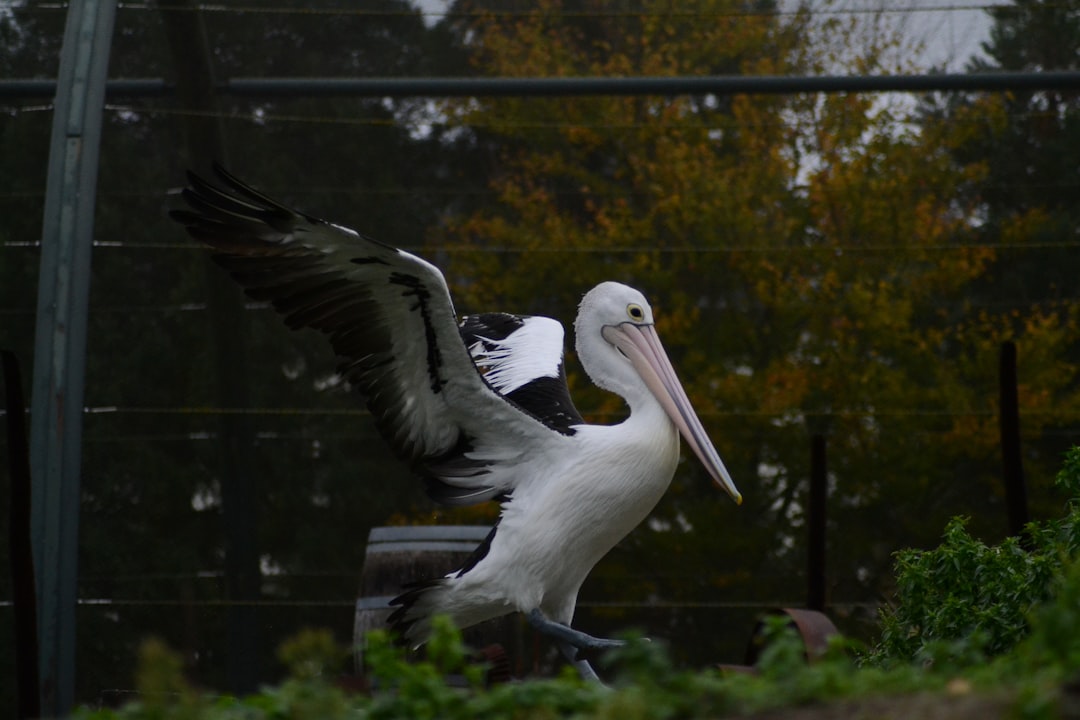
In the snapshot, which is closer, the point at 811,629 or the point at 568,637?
the point at 568,637

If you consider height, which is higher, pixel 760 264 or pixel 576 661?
pixel 760 264

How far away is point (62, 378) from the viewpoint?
5824mm

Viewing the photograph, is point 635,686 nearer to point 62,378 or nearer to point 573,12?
point 62,378

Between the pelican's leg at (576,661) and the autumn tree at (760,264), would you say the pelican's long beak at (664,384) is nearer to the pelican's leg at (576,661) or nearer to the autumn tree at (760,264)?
the pelican's leg at (576,661)

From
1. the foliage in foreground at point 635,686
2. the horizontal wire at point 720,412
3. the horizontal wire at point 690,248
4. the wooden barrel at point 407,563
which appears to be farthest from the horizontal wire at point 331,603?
the foliage in foreground at point 635,686

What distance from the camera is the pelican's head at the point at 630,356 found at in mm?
4742

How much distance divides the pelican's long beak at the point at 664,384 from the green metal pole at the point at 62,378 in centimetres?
241

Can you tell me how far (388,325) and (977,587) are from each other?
1913mm

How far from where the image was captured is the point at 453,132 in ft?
25.3

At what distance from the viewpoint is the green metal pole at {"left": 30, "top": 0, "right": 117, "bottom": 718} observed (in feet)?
19.1

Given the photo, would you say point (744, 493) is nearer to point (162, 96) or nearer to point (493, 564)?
point (493, 564)

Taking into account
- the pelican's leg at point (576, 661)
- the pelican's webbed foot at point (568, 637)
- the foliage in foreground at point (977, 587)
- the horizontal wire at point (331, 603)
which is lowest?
the horizontal wire at point (331, 603)

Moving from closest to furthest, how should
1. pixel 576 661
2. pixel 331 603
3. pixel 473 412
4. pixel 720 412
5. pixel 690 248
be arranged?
pixel 576 661 < pixel 473 412 < pixel 331 603 < pixel 720 412 < pixel 690 248

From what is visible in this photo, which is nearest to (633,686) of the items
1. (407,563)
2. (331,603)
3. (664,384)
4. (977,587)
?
(977,587)
